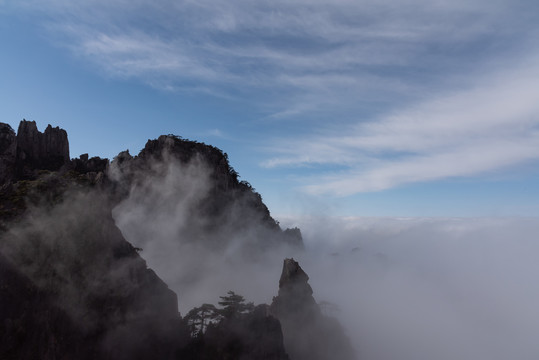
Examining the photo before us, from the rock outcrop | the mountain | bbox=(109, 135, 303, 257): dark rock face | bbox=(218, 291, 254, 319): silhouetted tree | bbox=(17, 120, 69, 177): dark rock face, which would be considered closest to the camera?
the mountain

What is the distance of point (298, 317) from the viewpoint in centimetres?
7775

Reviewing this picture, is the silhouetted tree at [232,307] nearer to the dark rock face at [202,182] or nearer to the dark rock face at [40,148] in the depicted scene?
the dark rock face at [202,182]

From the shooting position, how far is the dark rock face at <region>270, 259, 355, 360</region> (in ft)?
250

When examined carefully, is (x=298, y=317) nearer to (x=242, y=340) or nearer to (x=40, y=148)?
(x=242, y=340)

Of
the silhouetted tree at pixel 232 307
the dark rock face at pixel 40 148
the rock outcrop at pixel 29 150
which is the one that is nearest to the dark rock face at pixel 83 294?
the silhouetted tree at pixel 232 307

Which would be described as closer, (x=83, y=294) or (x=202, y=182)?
(x=83, y=294)

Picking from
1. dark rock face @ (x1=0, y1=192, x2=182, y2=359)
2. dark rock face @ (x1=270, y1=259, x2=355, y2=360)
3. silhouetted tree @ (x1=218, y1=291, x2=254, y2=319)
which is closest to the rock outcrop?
dark rock face @ (x1=0, y1=192, x2=182, y2=359)

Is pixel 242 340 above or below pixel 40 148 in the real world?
below

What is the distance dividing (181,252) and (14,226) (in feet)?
296

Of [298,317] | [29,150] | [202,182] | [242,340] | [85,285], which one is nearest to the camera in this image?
[85,285]

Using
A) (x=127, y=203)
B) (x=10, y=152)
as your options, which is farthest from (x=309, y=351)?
(x=10, y=152)

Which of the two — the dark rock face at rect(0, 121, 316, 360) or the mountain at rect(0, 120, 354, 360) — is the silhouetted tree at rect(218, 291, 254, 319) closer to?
the mountain at rect(0, 120, 354, 360)

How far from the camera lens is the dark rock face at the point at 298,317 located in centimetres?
7606

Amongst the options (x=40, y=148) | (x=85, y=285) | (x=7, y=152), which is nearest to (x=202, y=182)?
(x=40, y=148)
